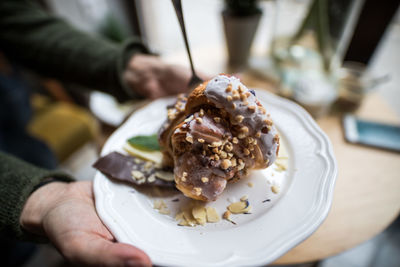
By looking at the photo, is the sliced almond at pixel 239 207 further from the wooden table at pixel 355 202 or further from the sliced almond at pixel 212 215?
the wooden table at pixel 355 202

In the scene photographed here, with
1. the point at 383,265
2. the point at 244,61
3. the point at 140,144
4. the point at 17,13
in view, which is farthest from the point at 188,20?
the point at 383,265

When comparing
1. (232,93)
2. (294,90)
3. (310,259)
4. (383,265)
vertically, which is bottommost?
(383,265)

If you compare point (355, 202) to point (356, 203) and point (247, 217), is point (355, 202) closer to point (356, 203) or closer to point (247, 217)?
point (356, 203)

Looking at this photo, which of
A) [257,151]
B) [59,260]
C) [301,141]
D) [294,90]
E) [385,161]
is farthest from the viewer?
[59,260]

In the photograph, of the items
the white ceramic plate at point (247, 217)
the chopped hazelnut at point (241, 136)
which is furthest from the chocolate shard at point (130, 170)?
the chopped hazelnut at point (241, 136)

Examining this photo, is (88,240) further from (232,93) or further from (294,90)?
(294,90)

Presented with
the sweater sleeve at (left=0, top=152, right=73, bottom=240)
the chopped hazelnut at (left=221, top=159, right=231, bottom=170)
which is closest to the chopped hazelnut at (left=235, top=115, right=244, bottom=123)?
the chopped hazelnut at (left=221, top=159, right=231, bottom=170)
